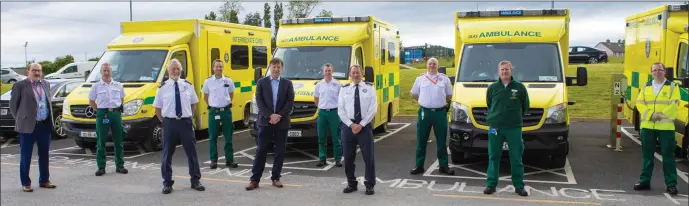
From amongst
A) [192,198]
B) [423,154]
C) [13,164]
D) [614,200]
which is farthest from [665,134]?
[13,164]

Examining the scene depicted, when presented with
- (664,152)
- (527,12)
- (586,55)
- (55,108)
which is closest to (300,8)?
(586,55)

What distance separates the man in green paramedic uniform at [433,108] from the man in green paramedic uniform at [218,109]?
2859mm

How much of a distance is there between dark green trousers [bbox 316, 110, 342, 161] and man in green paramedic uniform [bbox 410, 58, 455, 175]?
4.61ft

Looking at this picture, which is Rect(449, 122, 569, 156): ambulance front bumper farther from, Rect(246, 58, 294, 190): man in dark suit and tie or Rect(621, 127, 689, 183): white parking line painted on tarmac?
Rect(246, 58, 294, 190): man in dark suit and tie

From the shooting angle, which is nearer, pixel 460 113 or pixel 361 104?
pixel 361 104

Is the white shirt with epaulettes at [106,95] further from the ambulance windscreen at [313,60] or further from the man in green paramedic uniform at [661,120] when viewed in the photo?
the man in green paramedic uniform at [661,120]

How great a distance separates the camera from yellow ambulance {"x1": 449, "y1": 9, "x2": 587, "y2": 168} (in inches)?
343

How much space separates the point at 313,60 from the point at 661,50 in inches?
234

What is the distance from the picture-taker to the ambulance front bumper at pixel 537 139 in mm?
8648

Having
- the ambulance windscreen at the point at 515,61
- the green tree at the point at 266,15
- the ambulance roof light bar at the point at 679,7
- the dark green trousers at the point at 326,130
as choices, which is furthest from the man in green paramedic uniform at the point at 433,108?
the green tree at the point at 266,15

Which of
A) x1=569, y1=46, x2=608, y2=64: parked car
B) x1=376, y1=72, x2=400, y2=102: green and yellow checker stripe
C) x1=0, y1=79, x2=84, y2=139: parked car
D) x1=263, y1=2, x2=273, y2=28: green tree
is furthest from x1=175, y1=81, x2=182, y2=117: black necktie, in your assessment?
x1=263, y1=2, x2=273, y2=28: green tree

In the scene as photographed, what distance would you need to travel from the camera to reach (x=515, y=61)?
9.85 metres

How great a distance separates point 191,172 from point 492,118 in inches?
149

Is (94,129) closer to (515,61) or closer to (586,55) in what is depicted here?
(515,61)
